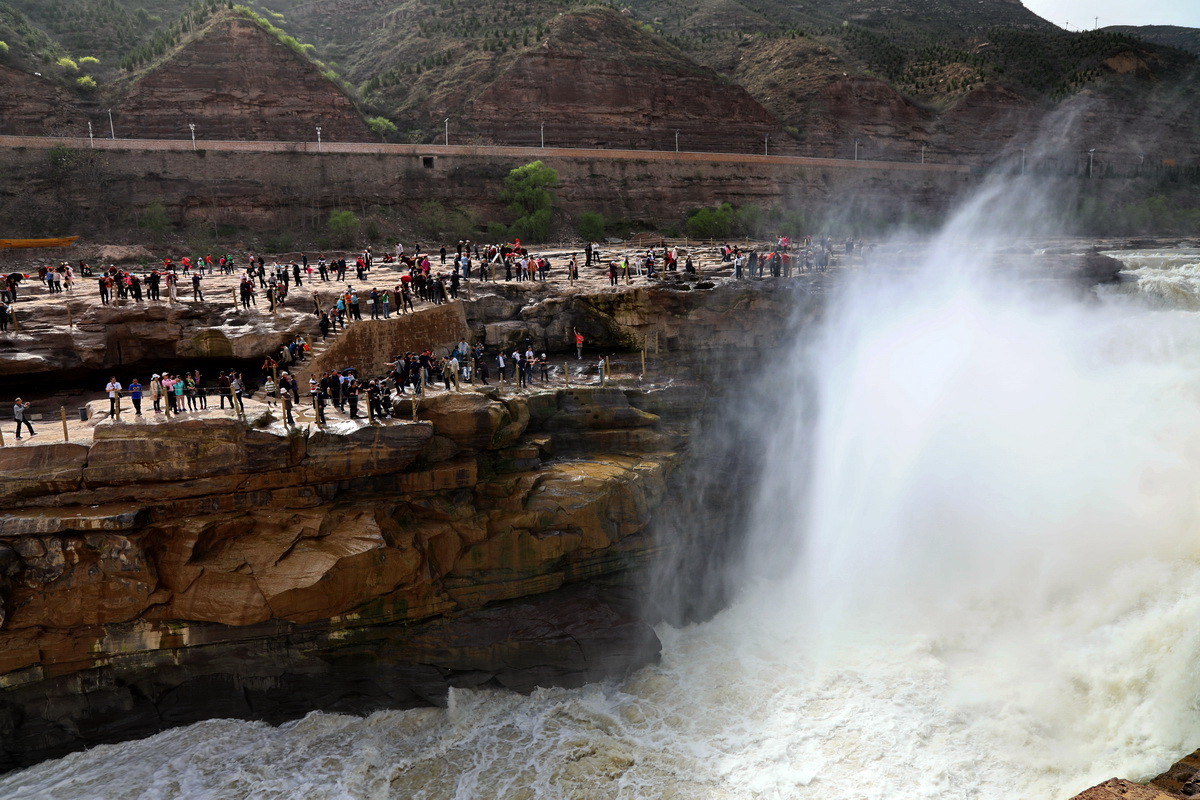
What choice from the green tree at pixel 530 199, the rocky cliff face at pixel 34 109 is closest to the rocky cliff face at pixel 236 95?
the rocky cliff face at pixel 34 109

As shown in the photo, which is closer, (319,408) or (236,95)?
(319,408)

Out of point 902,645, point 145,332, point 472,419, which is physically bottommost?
point 902,645

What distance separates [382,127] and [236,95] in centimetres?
868

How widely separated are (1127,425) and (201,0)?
74.3 meters

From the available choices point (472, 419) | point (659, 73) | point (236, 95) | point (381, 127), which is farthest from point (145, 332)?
point (659, 73)

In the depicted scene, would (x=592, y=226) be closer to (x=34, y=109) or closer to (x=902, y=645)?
(x=34, y=109)

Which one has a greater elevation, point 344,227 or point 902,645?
point 344,227

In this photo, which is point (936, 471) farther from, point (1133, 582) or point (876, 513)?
point (1133, 582)

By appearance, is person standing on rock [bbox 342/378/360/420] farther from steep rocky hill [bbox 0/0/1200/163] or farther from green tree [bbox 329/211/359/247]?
steep rocky hill [bbox 0/0/1200/163]

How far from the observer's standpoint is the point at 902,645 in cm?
2050

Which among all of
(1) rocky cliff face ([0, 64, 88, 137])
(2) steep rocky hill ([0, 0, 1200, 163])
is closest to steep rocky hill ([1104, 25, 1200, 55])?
(2) steep rocky hill ([0, 0, 1200, 163])

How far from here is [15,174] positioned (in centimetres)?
4412

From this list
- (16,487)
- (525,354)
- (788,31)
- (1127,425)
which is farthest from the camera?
(788,31)

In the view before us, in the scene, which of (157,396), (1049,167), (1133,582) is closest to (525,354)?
(157,396)
